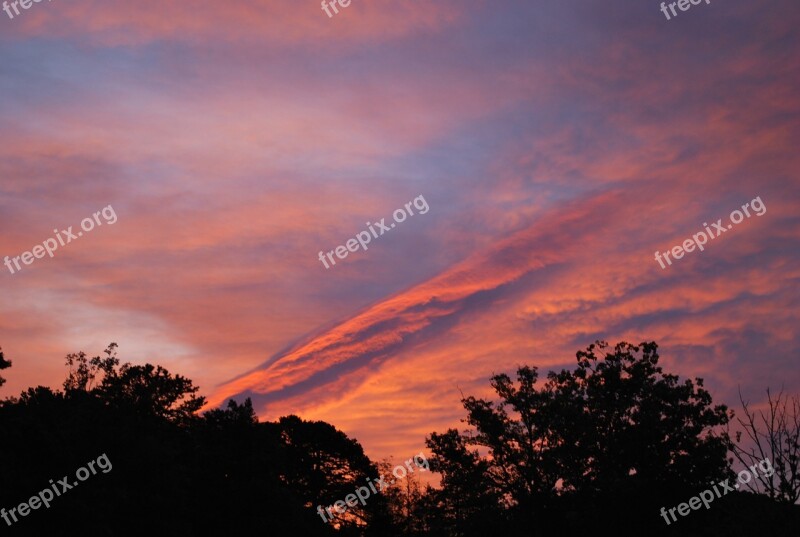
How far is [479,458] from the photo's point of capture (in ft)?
221

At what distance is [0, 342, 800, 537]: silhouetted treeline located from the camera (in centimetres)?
4278

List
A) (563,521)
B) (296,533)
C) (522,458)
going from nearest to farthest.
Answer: (296,533)
(563,521)
(522,458)

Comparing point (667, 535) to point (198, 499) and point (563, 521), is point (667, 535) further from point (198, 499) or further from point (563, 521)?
point (198, 499)

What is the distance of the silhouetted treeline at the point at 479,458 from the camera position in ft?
140

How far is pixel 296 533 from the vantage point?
56656 millimetres

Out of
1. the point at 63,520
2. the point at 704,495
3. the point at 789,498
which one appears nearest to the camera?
the point at 789,498

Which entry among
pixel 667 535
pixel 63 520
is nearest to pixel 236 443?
pixel 63 520

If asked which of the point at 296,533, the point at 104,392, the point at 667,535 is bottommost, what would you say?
the point at 667,535

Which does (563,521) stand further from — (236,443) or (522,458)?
(236,443)

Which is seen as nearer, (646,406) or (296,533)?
(296,533)

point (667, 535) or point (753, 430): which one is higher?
point (753, 430)

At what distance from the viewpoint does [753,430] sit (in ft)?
78.4

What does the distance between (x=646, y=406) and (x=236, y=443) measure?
33947 mm

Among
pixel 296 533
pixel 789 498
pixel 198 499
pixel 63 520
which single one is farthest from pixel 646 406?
pixel 63 520
